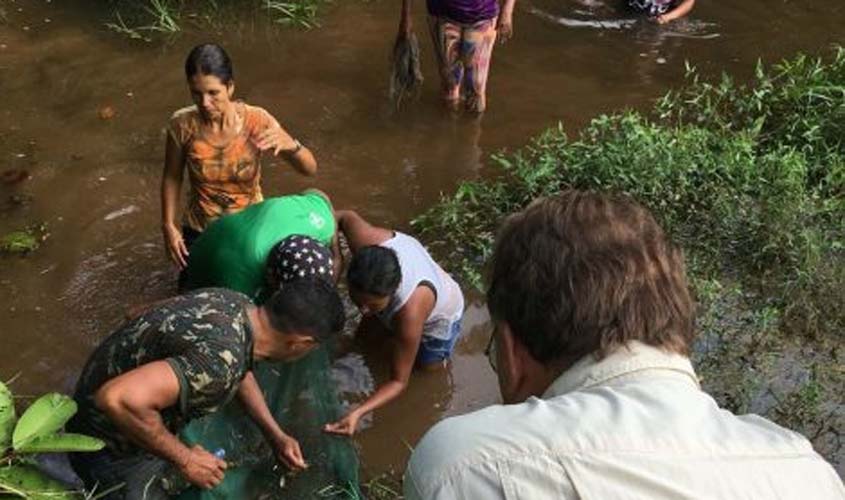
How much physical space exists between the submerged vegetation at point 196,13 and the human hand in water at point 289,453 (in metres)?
4.15

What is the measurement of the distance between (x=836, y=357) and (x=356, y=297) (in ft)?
→ 7.11

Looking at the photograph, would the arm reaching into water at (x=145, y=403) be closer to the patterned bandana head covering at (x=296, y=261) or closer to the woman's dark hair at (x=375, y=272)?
the patterned bandana head covering at (x=296, y=261)

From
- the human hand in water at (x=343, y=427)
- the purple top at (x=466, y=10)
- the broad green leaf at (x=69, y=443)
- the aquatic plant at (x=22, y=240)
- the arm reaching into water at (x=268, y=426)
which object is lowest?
the aquatic plant at (x=22, y=240)

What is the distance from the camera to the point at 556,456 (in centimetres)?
117

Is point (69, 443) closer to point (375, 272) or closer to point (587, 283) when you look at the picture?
point (375, 272)

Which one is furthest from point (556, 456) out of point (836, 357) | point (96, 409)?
point (836, 357)

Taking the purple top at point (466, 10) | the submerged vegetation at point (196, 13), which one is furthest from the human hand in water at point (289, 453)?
→ the submerged vegetation at point (196, 13)

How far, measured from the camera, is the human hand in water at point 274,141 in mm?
3674

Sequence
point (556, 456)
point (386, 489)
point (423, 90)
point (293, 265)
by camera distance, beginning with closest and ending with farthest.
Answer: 1. point (556, 456)
2. point (293, 265)
3. point (386, 489)
4. point (423, 90)

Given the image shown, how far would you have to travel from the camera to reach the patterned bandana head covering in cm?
306

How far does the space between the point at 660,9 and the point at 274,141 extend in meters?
4.39

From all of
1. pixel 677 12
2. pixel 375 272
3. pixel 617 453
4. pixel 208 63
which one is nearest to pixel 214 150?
pixel 208 63

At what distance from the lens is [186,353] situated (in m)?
2.46

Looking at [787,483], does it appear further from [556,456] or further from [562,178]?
[562,178]
